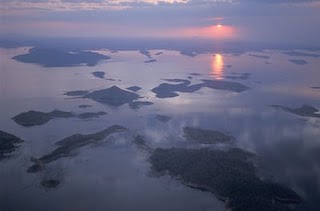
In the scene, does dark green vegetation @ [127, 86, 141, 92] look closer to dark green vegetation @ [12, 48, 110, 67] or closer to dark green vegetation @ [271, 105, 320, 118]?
dark green vegetation @ [271, 105, 320, 118]

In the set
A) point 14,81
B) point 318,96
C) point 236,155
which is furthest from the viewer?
point 14,81

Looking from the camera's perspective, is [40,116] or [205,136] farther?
[40,116]

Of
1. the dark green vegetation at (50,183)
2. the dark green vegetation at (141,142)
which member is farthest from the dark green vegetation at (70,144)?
the dark green vegetation at (141,142)

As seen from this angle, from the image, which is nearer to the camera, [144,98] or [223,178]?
[223,178]

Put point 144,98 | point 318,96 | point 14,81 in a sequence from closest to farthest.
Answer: point 144,98
point 318,96
point 14,81

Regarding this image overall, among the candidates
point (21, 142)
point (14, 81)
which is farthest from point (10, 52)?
point (21, 142)

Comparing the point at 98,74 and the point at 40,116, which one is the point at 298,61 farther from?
the point at 40,116

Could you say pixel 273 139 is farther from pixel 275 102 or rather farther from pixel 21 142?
pixel 21 142

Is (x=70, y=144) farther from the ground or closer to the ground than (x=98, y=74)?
farther from the ground

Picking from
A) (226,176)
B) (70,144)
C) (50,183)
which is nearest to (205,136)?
(226,176)
